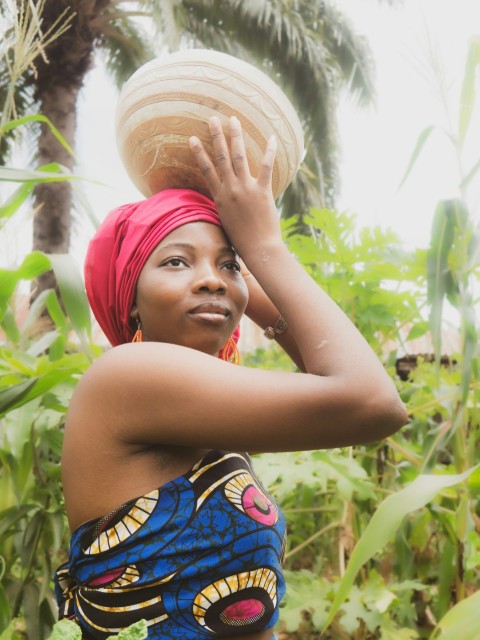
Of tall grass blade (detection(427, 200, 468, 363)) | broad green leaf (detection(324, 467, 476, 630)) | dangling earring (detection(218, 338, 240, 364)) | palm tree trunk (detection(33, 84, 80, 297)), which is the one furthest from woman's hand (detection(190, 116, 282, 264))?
palm tree trunk (detection(33, 84, 80, 297))

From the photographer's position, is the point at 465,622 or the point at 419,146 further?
the point at 419,146

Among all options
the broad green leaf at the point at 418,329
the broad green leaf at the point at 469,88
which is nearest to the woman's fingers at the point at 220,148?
the broad green leaf at the point at 469,88

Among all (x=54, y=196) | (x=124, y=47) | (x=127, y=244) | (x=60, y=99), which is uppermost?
(x=124, y=47)

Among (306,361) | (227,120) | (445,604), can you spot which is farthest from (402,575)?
(227,120)

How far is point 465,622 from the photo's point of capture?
1.03 meters

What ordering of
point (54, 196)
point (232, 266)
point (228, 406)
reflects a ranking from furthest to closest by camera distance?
point (54, 196) → point (232, 266) → point (228, 406)

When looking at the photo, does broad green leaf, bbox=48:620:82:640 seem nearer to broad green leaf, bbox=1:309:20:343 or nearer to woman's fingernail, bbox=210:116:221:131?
woman's fingernail, bbox=210:116:221:131

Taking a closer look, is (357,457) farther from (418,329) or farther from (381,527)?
(381,527)

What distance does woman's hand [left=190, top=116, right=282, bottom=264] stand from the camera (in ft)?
3.55

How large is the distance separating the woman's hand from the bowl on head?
0.03 m

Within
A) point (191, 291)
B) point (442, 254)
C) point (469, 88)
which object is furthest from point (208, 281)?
point (469, 88)

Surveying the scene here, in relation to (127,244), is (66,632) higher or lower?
lower

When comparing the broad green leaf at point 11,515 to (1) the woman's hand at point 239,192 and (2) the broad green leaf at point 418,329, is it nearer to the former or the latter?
(1) the woman's hand at point 239,192

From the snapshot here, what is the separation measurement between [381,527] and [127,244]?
2.21 feet
